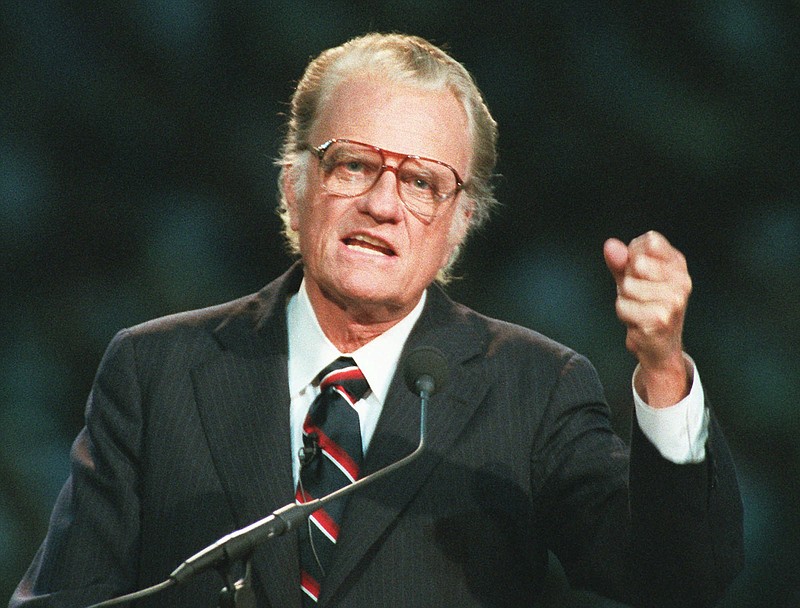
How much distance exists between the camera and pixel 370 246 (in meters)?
1.85

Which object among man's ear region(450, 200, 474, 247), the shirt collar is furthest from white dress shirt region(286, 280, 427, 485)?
man's ear region(450, 200, 474, 247)

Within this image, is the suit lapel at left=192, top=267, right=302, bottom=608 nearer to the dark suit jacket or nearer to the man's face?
the dark suit jacket

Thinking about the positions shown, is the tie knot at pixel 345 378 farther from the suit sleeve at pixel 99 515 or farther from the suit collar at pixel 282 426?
the suit sleeve at pixel 99 515

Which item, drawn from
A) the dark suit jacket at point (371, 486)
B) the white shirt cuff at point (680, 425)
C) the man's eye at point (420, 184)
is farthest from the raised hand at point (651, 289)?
the man's eye at point (420, 184)

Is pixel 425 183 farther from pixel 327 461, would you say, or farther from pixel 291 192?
pixel 327 461

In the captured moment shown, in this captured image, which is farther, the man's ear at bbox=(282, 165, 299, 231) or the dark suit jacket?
the man's ear at bbox=(282, 165, 299, 231)

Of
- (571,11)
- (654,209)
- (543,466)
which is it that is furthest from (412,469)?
(571,11)

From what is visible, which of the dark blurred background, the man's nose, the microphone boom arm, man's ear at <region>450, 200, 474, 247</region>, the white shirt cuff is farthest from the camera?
the dark blurred background

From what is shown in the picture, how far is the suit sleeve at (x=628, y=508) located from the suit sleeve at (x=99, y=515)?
622mm

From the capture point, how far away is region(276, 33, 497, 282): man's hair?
1.90 m

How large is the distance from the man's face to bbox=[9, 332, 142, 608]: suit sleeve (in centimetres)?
36

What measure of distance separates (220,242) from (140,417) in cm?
77

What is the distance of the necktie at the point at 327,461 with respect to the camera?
1.68 m

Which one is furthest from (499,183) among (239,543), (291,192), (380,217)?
(239,543)
